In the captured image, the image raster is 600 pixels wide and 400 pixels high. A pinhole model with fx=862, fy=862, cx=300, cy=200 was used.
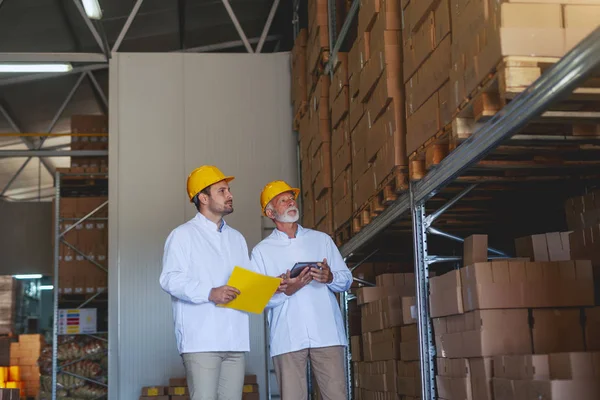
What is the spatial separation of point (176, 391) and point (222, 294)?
6124mm

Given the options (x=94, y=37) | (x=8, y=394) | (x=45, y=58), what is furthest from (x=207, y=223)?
(x=94, y=37)

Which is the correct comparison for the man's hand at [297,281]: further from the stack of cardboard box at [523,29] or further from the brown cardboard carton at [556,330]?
the stack of cardboard box at [523,29]

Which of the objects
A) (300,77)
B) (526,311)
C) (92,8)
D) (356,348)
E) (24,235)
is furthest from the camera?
(24,235)

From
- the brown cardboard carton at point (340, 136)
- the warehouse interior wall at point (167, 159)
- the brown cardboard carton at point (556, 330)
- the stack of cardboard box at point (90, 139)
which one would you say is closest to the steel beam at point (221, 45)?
the warehouse interior wall at point (167, 159)

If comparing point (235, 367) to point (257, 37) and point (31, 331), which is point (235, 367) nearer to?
point (257, 37)

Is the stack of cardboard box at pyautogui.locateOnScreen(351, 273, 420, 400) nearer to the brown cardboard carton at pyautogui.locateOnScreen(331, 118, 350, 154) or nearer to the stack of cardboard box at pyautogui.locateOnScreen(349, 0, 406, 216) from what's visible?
the stack of cardboard box at pyautogui.locateOnScreen(349, 0, 406, 216)

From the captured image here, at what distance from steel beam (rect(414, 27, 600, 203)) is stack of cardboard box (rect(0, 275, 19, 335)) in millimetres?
13953

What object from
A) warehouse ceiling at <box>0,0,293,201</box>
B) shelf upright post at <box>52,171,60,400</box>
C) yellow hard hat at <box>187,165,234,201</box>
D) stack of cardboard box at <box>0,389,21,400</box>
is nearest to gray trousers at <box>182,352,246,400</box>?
yellow hard hat at <box>187,165,234,201</box>

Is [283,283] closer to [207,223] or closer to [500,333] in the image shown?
[207,223]

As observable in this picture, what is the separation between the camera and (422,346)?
6.11 m

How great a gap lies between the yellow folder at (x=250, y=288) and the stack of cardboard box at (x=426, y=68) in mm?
1397

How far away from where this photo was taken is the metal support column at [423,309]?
6.07 m

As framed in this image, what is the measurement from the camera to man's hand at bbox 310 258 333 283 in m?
5.86

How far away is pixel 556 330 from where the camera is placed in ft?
16.3
